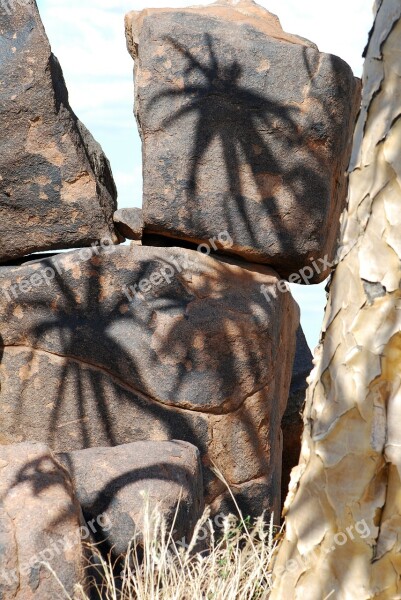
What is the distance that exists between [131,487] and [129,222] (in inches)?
64.7

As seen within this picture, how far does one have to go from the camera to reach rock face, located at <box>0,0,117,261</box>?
15.5 ft

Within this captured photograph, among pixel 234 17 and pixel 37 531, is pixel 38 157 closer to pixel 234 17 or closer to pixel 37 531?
pixel 234 17

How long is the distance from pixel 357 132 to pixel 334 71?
92.9 inches

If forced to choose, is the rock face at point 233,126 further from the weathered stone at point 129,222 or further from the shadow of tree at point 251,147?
the weathered stone at point 129,222

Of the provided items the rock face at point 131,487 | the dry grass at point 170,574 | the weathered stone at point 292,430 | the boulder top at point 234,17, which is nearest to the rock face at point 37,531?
the dry grass at point 170,574

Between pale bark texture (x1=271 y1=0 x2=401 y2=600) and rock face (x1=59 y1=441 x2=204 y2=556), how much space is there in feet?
4.19

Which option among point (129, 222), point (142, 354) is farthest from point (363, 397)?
point (129, 222)

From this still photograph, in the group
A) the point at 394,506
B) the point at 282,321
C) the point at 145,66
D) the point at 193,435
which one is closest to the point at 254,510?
the point at 193,435

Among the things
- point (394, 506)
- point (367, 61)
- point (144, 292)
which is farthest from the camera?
point (144, 292)

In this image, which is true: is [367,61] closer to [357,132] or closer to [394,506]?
[357,132]

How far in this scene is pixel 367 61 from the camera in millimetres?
2475

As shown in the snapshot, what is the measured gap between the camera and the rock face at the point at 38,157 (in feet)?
15.5

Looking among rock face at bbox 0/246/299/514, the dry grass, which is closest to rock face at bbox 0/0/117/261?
rock face at bbox 0/246/299/514

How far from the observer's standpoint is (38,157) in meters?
4.78
